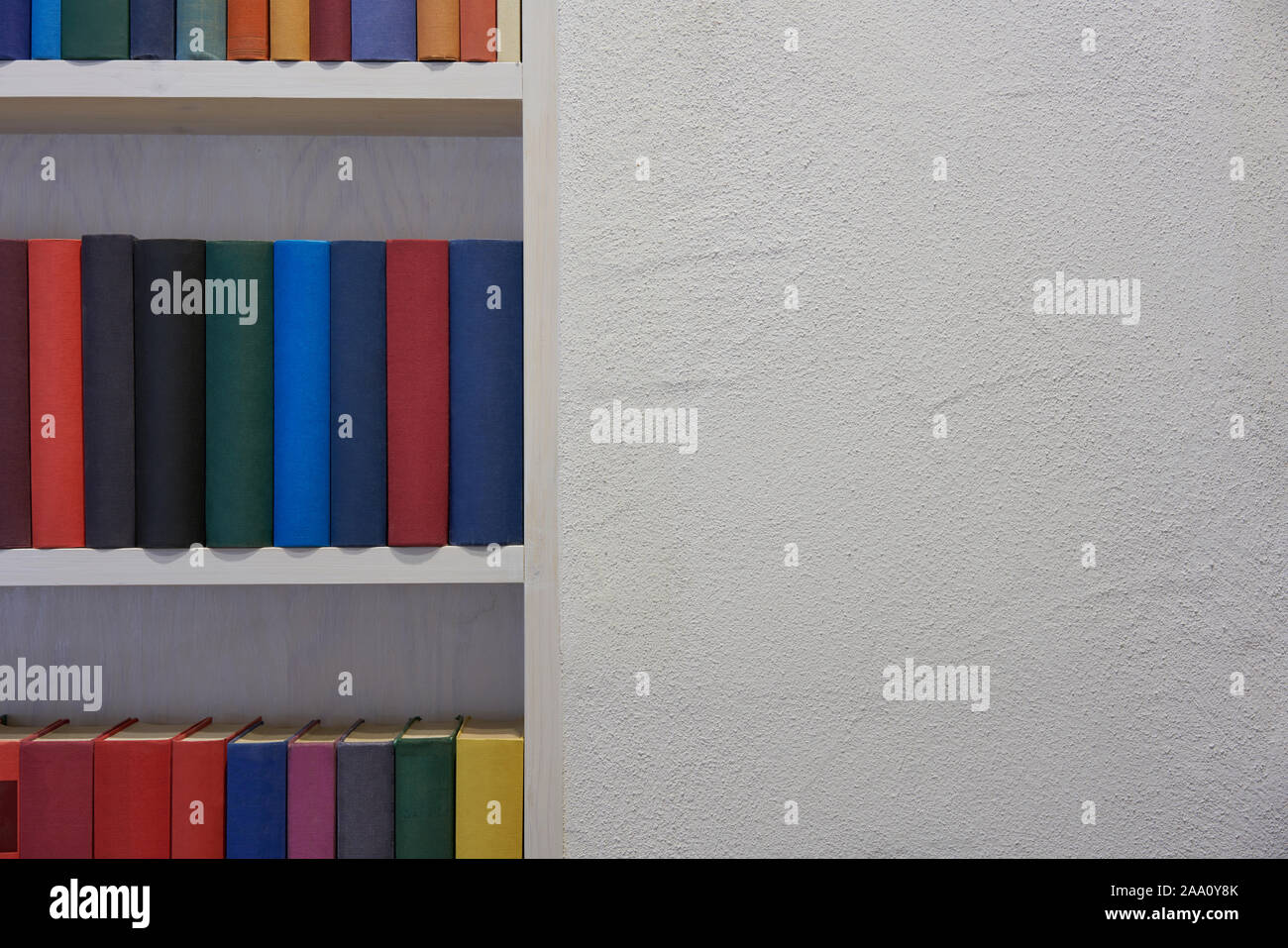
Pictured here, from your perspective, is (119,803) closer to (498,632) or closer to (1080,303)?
(498,632)

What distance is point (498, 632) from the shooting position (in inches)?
38.0

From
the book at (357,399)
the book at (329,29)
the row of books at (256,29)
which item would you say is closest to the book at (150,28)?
the row of books at (256,29)

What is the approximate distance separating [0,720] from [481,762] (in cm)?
51

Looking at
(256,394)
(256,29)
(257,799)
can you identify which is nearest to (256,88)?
(256,29)

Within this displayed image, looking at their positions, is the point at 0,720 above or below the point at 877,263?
below

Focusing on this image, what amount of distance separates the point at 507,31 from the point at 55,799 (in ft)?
2.59

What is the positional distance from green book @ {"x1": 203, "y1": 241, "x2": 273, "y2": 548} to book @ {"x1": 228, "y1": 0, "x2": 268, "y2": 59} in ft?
0.56

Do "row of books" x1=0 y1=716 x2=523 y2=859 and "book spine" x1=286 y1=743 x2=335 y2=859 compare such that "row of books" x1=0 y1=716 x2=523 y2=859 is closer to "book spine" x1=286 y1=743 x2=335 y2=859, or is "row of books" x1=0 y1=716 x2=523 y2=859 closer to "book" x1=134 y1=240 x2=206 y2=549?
"book spine" x1=286 y1=743 x2=335 y2=859

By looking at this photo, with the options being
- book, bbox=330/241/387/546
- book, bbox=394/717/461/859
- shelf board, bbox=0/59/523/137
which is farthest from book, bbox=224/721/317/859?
shelf board, bbox=0/59/523/137

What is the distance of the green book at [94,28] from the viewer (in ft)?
2.66

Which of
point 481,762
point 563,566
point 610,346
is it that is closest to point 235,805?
point 481,762

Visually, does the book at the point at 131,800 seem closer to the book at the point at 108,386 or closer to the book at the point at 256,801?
the book at the point at 256,801
